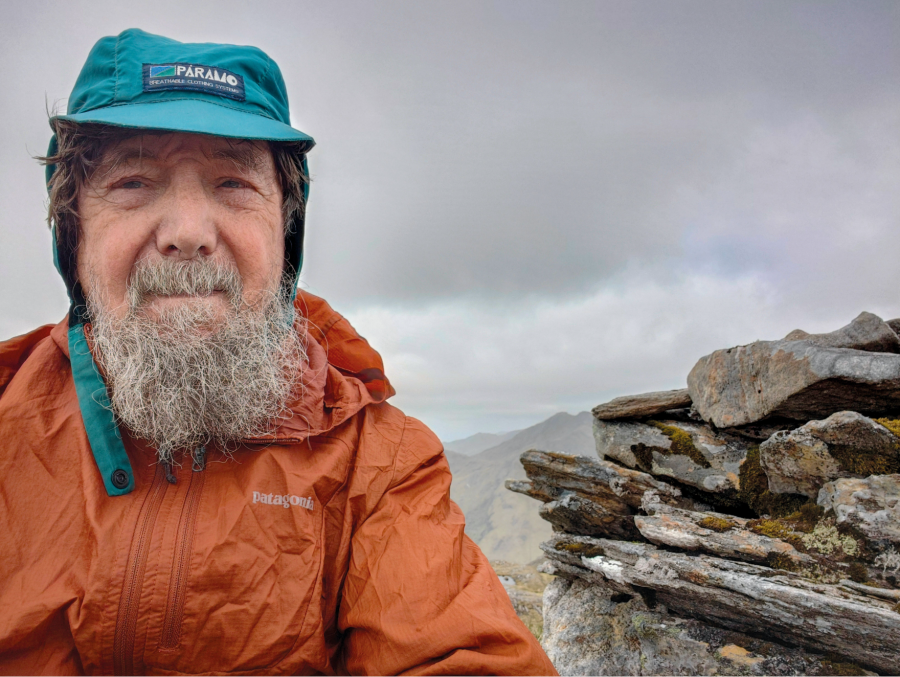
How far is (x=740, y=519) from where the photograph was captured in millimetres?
5715

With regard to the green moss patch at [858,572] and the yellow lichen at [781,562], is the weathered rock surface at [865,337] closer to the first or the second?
the green moss patch at [858,572]

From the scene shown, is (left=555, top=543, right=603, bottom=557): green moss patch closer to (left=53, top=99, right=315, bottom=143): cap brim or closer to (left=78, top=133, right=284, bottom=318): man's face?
(left=78, top=133, right=284, bottom=318): man's face

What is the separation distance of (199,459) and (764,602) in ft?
17.5

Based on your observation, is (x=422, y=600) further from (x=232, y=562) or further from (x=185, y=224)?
(x=185, y=224)

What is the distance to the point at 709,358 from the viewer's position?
746 centimetres

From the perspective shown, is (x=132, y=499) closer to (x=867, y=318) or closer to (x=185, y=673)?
(x=185, y=673)

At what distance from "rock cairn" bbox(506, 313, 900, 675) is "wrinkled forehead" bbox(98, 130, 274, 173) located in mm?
6021

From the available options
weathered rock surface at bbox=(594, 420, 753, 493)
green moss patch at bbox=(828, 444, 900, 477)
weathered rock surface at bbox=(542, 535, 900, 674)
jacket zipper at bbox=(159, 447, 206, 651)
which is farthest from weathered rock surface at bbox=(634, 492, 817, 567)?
jacket zipper at bbox=(159, 447, 206, 651)

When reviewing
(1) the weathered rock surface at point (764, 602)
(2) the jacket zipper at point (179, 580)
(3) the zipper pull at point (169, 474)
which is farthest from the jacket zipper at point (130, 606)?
(1) the weathered rock surface at point (764, 602)

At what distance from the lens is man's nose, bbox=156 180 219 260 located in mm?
2729

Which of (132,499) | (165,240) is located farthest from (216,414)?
(165,240)

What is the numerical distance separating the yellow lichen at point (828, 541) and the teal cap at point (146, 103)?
6.33 meters

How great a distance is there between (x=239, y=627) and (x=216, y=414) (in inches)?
48.1

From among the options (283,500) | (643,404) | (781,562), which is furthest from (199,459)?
(643,404)
